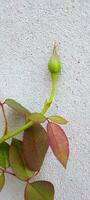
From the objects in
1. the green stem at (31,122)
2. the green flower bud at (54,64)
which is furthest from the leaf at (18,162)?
the green flower bud at (54,64)

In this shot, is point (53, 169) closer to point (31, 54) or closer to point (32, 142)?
point (32, 142)

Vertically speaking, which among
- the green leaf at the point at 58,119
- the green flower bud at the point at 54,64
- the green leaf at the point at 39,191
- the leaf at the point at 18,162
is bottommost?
the green leaf at the point at 39,191

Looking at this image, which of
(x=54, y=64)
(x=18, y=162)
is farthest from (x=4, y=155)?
(x=54, y=64)

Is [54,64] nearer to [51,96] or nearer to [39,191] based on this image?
[51,96]

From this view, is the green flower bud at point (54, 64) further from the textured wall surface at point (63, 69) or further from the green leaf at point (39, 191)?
the green leaf at point (39, 191)

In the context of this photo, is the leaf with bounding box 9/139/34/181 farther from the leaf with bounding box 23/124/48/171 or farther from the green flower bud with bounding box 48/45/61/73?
the green flower bud with bounding box 48/45/61/73

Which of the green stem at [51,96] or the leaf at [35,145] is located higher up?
the green stem at [51,96]
